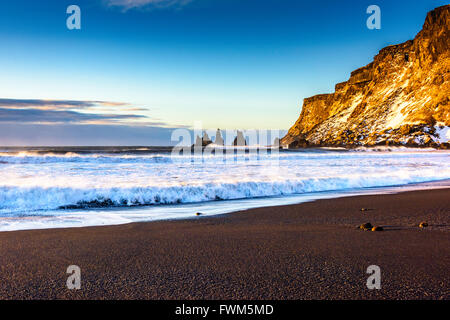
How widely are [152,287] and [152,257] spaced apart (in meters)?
0.80

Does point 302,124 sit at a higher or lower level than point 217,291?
higher

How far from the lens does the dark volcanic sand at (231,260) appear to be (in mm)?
2312

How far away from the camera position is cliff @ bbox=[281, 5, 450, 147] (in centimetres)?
7575

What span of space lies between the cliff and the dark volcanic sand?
71795 mm

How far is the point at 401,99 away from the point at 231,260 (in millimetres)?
110079

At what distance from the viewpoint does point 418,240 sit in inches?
146

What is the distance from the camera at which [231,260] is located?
9.92 ft

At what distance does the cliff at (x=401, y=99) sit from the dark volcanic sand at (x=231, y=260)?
236 feet
